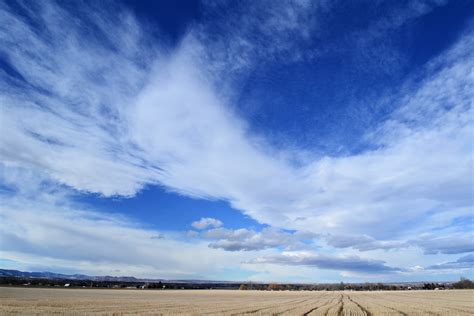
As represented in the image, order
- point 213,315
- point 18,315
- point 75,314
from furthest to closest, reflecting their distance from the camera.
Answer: point 213,315, point 75,314, point 18,315

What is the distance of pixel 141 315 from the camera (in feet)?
122

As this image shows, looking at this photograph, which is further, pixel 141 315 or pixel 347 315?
pixel 347 315

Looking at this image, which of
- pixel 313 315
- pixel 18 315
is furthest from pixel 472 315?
pixel 18 315

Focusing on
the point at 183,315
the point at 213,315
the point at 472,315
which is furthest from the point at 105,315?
the point at 472,315

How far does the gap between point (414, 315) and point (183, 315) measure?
25224 millimetres

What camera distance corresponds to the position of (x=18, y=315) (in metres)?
34.1

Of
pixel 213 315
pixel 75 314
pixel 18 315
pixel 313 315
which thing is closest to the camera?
pixel 18 315

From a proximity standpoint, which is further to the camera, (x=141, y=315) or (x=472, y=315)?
(x=472, y=315)

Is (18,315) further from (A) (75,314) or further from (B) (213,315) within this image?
(B) (213,315)

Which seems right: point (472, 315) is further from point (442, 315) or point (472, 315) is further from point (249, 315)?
point (249, 315)

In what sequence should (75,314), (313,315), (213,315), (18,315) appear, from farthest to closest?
(313,315) → (213,315) → (75,314) → (18,315)

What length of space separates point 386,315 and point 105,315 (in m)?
29.1

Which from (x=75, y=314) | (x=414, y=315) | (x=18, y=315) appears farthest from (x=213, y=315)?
(x=414, y=315)

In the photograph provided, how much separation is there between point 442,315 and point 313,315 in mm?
14038
